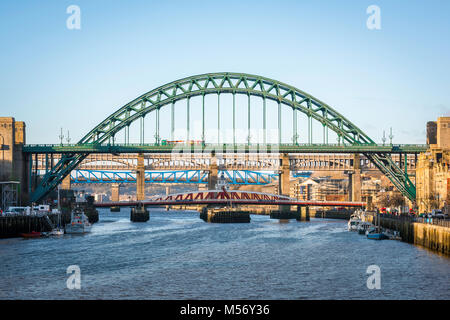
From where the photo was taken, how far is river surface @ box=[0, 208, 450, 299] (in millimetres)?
→ 42812

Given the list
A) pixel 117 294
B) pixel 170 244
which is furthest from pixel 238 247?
pixel 117 294

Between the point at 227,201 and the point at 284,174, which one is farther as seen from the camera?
the point at 284,174

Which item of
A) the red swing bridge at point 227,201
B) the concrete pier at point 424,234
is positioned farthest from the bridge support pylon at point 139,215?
the concrete pier at point 424,234

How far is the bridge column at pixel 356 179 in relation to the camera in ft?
481

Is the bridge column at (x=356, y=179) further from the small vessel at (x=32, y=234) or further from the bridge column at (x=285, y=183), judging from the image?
the small vessel at (x=32, y=234)

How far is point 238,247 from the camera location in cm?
7325

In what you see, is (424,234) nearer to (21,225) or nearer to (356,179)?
(21,225)

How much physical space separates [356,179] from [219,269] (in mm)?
99492

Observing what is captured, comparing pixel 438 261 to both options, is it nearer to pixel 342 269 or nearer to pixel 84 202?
pixel 342 269

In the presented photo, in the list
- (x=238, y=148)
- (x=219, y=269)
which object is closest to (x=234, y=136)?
(x=238, y=148)

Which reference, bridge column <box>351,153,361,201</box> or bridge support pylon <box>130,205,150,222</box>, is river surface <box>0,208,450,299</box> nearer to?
bridge support pylon <box>130,205,150,222</box>

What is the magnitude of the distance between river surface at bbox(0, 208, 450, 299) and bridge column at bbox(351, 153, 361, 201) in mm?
66162

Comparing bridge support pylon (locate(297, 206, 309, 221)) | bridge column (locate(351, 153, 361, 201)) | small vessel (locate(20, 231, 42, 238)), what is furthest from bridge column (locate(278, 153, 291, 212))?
small vessel (locate(20, 231, 42, 238))

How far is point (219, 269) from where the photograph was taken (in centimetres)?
5375
